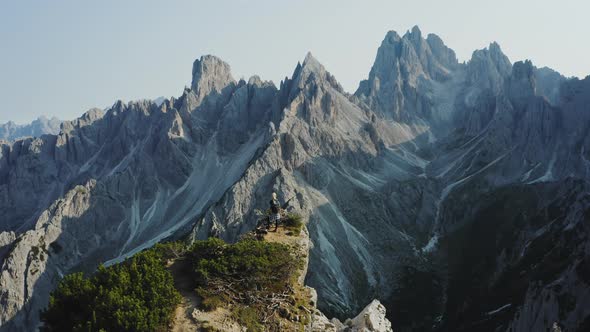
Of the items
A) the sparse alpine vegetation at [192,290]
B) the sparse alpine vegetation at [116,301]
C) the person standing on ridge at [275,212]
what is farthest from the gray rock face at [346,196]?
the sparse alpine vegetation at [116,301]

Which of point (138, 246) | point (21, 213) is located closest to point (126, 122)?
point (21, 213)

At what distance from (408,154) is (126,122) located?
12296cm

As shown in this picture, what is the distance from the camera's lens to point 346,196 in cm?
12862

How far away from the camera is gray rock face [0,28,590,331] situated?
87.9m

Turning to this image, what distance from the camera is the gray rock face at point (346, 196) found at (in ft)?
289

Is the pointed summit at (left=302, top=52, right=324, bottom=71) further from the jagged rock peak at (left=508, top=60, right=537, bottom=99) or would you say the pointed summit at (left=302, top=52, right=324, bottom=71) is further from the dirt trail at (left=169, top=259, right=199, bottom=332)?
the dirt trail at (left=169, top=259, right=199, bottom=332)

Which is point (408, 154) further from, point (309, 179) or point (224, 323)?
point (224, 323)

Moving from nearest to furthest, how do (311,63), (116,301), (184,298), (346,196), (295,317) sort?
(116,301)
(184,298)
(295,317)
(346,196)
(311,63)

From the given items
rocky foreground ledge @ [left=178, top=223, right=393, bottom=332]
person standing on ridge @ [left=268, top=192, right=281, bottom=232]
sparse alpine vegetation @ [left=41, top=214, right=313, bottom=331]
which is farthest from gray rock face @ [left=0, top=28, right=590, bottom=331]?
sparse alpine vegetation @ [left=41, top=214, right=313, bottom=331]

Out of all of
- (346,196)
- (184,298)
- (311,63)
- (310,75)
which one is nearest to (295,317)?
(184,298)

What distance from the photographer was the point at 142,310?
917 inches

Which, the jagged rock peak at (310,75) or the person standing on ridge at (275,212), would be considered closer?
the person standing on ridge at (275,212)

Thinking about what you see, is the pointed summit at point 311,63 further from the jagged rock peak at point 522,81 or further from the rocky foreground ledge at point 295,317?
the rocky foreground ledge at point 295,317

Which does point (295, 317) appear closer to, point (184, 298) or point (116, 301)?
point (184, 298)
